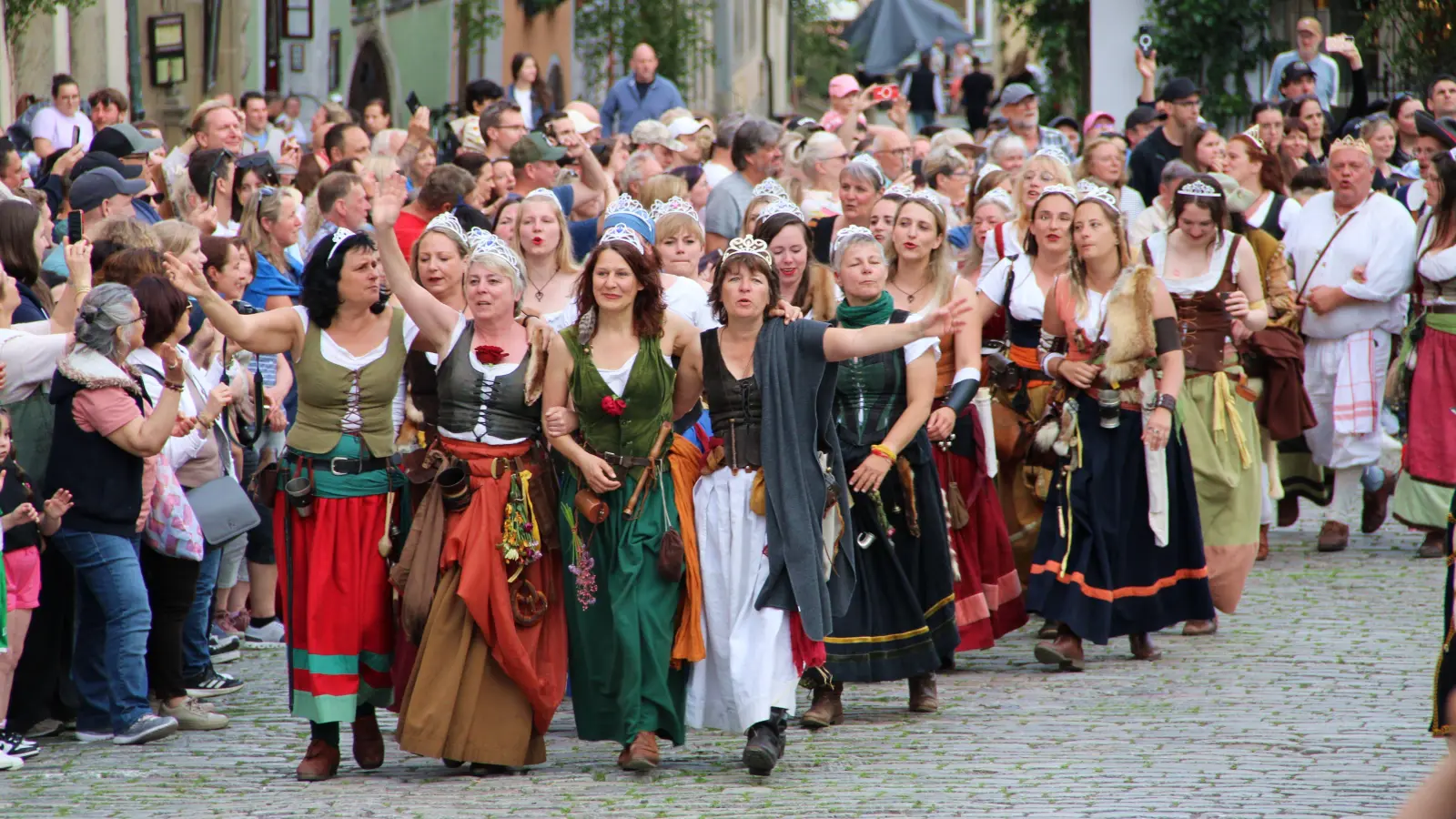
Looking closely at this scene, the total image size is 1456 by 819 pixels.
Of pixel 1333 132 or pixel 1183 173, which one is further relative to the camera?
pixel 1333 132

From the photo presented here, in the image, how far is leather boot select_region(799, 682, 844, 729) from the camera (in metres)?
7.70

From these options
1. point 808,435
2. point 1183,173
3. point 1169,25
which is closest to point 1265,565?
point 1183,173

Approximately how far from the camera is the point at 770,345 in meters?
7.02

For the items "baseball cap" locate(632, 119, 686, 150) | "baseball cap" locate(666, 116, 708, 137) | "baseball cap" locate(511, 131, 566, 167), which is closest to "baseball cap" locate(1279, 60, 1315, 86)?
"baseball cap" locate(666, 116, 708, 137)

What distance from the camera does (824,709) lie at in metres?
7.76

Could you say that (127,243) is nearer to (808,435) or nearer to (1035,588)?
(808,435)

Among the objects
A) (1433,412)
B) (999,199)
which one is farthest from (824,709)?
(1433,412)

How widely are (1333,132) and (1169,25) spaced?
5.41 m

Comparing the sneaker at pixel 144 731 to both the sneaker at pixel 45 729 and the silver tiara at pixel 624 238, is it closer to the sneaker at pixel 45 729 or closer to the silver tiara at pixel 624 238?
the sneaker at pixel 45 729

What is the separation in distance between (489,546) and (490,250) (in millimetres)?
1013

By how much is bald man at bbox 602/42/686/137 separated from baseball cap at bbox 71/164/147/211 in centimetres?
1013

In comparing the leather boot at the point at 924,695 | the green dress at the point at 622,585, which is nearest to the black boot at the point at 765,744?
the green dress at the point at 622,585

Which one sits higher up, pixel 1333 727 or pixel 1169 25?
pixel 1169 25

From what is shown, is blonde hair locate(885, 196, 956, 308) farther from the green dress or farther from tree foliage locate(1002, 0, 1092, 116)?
tree foliage locate(1002, 0, 1092, 116)
